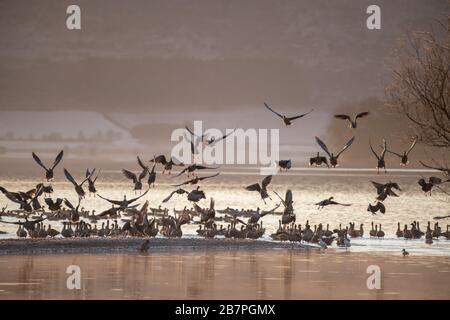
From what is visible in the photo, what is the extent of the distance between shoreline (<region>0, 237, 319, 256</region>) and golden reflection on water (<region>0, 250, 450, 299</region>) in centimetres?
83

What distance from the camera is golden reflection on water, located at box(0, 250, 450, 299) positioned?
1452 centimetres

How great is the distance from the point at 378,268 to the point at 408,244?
5.77 metres

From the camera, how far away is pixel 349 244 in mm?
22812

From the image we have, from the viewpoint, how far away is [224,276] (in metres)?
16.6

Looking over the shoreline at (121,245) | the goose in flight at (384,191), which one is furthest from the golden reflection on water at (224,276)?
the goose in flight at (384,191)

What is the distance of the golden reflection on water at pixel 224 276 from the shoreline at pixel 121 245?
2.72 ft

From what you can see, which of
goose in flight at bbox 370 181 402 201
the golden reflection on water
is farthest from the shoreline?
goose in flight at bbox 370 181 402 201

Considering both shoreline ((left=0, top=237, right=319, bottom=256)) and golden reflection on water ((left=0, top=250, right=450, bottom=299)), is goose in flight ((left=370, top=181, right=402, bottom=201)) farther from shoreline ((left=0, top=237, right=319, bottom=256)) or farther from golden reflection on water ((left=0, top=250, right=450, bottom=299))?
shoreline ((left=0, top=237, right=319, bottom=256))

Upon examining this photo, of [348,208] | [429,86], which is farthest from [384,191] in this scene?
[348,208]

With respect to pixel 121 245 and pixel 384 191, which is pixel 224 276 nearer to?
pixel 121 245

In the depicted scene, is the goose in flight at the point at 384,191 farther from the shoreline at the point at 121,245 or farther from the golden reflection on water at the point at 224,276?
the shoreline at the point at 121,245

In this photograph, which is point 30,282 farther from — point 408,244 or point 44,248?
point 408,244

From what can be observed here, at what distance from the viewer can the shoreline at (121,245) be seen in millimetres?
20094

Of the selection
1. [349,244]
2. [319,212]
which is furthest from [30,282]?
[319,212]
